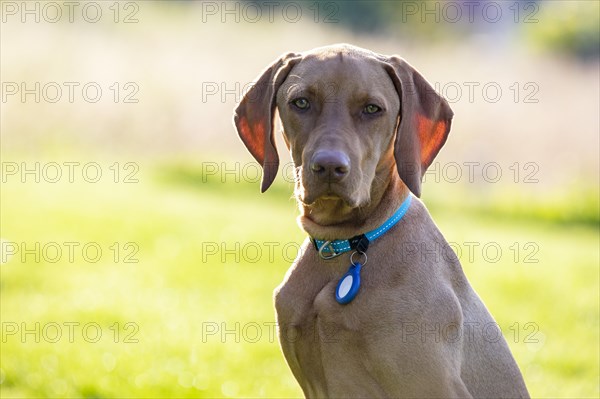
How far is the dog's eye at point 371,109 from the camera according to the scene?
4.16m

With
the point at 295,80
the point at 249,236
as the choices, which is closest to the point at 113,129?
the point at 249,236

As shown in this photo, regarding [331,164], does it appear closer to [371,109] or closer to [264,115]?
[371,109]

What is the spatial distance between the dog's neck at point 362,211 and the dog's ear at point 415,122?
124 mm

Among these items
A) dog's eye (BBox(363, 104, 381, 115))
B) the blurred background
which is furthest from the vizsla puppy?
the blurred background

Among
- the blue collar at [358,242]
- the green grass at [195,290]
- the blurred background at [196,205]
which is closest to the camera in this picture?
the blue collar at [358,242]

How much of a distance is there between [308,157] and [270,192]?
1071 cm

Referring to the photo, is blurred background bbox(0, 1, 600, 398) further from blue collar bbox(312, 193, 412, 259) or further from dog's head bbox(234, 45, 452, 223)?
dog's head bbox(234, 45, 452, 223)

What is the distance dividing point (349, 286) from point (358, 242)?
230 millimetres

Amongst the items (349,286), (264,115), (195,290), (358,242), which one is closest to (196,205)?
(195,290)

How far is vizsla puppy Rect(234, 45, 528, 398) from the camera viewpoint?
391cm

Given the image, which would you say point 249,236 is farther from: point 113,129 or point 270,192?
point 113,129

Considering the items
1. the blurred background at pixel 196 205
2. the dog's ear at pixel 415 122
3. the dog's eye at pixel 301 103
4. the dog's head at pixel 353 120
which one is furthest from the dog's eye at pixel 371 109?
the blurred background at pixel 196 205

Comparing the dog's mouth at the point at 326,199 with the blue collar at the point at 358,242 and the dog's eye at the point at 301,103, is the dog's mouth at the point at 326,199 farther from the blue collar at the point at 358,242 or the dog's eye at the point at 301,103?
the dog's eye at the point at 301,103

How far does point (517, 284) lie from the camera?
10070 millimetres
